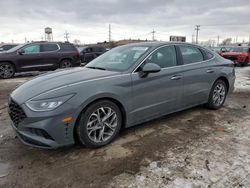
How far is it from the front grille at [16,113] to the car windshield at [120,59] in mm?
1544

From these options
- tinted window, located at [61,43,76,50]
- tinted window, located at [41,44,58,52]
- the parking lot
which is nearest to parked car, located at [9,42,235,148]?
the parking lot

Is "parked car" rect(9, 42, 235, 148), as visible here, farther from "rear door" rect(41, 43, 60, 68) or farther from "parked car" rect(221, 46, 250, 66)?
"parked car" rect(221, 46, 250, 66)

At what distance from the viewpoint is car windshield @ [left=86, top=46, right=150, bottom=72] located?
3.78 m

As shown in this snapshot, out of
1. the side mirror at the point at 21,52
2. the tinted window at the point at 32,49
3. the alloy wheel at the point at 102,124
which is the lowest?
the alloy wheel at the point at 102,124

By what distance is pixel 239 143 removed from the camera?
3.50 m

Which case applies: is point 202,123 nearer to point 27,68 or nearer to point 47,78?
point 47,78

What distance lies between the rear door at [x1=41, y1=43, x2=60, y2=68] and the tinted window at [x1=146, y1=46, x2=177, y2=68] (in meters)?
8.29

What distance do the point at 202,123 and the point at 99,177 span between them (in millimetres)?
2515

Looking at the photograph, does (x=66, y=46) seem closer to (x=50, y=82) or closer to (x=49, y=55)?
(x=49, y=55)

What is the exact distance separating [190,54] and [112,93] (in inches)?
84.3

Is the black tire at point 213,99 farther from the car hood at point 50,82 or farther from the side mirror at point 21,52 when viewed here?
the side mirror at point 21,52

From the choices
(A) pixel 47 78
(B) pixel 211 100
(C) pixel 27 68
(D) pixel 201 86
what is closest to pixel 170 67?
(D) pixel 201 86

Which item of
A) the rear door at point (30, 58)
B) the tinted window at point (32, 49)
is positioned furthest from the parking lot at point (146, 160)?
the tinted window at point (32, 49)

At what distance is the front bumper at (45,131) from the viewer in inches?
110
